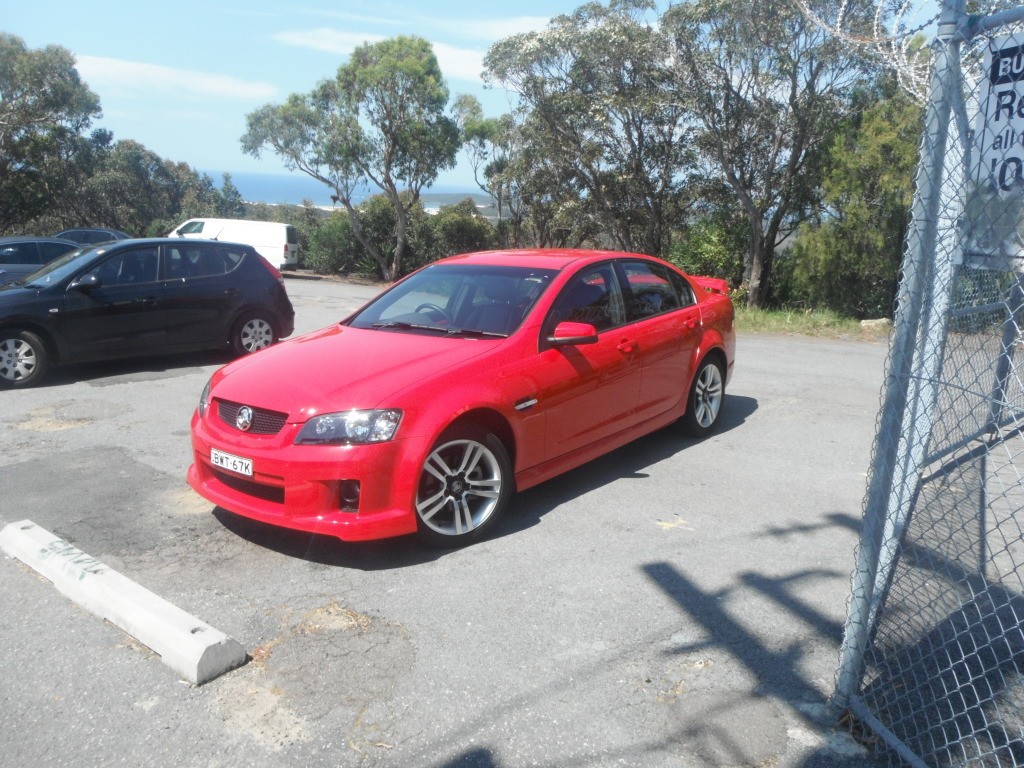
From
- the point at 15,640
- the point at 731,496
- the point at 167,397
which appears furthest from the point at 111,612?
the point at 167,397

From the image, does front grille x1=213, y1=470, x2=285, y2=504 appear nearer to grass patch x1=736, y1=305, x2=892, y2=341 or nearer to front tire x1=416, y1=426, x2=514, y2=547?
front tire x1=416, y1=426, x2=514, y2=547

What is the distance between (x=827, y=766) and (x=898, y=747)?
0.80 feet

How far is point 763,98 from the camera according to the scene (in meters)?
16.5

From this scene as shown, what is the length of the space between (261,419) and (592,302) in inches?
94.6

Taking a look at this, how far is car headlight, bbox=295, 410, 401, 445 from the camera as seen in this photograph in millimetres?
4562

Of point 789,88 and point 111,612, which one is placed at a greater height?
point 789,88

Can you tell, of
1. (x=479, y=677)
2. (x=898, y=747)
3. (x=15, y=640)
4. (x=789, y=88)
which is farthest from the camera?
(x=789, y=88)

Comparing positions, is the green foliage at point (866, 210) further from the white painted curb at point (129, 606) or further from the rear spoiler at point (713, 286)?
the white painted curb at point (129, 606)

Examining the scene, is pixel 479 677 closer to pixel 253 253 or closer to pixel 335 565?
pixel 335 565

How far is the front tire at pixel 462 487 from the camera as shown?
4762 mm

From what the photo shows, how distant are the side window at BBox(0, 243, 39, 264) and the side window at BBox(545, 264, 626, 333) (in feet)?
41.6

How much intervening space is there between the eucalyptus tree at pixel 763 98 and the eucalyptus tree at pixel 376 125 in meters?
9.21

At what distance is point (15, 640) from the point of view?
3.88 m

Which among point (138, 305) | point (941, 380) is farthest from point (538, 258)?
point (138, 305)
